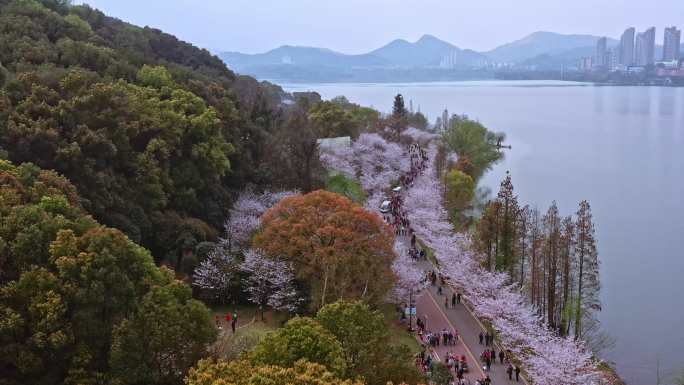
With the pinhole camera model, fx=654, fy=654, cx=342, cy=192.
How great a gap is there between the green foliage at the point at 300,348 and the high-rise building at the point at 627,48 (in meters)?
185

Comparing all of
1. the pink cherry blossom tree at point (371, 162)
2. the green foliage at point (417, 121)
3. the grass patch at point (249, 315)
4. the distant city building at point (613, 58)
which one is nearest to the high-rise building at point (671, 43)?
the distant city building at point (613, 58)

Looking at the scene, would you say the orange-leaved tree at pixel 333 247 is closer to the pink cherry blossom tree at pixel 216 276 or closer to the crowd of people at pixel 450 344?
the pink cherry blossom tree at pixel 216 276

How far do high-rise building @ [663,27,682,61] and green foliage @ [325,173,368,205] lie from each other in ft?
567

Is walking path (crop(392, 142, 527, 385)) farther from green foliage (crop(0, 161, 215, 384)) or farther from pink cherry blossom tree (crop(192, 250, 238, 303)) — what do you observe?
green foliage (crop(0, 161, 215, 384))

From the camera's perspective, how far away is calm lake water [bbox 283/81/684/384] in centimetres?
Answer: 1908

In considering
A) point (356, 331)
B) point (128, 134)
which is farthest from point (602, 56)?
point (356, 331)

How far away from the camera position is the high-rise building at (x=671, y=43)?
174m

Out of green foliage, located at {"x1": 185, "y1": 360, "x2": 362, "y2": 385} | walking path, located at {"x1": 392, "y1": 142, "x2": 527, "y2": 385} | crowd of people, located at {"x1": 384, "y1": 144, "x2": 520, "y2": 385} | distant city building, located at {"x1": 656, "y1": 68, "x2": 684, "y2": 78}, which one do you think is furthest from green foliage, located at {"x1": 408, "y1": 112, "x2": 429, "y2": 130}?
distant city building, located at {"x1": 656, "y1": 68, "x2": 684, "y2": 78}

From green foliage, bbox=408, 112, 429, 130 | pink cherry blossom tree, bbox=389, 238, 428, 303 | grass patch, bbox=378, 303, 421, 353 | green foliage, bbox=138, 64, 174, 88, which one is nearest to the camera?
grass patch, bbox=378, 303, 421, 353

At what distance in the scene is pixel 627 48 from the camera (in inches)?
7087

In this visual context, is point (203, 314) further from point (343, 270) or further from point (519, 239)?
point (519, 239)

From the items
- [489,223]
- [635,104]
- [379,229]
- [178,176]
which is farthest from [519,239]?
[635,104]

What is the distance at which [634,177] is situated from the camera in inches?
1654

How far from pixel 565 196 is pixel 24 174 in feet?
96.7
